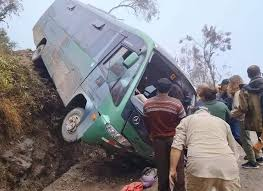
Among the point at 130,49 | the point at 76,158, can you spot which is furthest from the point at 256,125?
the point at 76,158

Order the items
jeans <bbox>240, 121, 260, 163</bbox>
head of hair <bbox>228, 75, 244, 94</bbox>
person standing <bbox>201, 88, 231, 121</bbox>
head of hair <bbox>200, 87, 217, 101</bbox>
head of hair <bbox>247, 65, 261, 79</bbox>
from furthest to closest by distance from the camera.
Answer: head of hair <bbox>228, 75, 244, 94</bbox> < jeans <bbox>240, 121, 260, 163</bbox> < head of hair <bbox>247, 65, 261, 79</bbox> < person standing <bbox>201, 88, 231, 121</bbox> < head of hair <bbox>200, 87, 217, 101</bbox>

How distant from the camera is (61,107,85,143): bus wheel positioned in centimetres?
739

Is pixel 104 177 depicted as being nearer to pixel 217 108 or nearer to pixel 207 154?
pixel 217 108

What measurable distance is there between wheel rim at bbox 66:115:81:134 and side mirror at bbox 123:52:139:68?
1198 millimetres

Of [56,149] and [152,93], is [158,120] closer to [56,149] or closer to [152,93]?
[152,93]

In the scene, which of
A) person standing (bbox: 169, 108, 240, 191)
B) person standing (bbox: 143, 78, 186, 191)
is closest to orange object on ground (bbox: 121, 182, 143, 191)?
person standing (bbox: 143, 78, 186, 191)

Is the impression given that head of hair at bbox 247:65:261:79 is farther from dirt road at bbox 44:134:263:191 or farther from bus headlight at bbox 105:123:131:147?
bus headlight at bbox 105:123:131:147

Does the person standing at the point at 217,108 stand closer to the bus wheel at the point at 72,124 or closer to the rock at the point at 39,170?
the bus wheel at the point at 72,124

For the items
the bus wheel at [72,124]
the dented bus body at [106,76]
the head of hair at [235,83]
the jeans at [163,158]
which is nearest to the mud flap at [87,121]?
the dented bus body at [106,76]

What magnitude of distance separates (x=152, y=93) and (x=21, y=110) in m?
2.61

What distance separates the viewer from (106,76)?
7500 mm

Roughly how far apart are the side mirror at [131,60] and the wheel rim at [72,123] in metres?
1.20

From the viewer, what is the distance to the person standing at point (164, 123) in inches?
233

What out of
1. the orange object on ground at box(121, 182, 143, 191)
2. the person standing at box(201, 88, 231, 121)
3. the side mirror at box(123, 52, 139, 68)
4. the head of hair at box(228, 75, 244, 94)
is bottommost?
the orange object on ground at box(121, 182, 143, 191)
